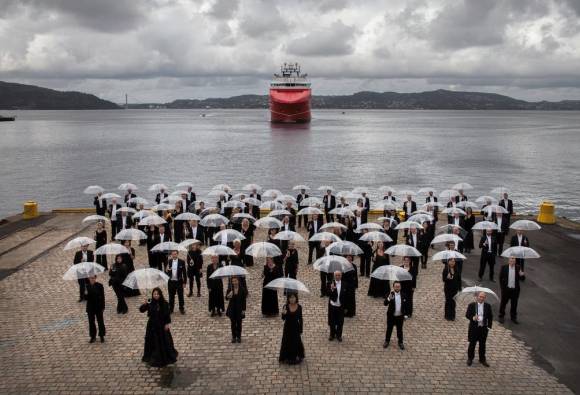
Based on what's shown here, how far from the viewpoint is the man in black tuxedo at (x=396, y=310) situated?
10.0 meters

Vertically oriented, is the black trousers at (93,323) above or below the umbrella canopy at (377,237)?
below

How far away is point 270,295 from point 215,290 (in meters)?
1.27

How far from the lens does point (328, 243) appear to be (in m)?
13.0

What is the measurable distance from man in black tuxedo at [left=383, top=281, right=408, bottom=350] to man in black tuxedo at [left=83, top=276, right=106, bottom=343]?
5709 mm

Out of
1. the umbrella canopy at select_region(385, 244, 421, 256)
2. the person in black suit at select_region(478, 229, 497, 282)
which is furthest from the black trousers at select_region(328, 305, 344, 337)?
the person in black suit at select_region(478, 229, 497, 282)

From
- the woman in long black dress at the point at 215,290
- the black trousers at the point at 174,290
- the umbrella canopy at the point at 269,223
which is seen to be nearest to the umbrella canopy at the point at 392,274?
the woman in long black dress at the point at 215,290

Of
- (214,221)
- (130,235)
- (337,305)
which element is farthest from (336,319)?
(214,221)

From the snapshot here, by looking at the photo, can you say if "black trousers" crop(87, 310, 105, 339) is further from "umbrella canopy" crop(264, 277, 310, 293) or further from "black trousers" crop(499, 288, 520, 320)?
"black trousers" crop(499, 288, 520, 320)

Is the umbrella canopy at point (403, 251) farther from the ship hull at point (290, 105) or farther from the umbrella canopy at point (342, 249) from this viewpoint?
the ship hull at point (290, 105)

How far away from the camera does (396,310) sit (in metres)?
10.1

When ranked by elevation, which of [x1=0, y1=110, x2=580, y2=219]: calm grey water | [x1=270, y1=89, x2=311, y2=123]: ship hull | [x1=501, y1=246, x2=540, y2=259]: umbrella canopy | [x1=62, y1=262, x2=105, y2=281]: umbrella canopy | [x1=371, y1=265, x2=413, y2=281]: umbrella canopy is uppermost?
[x1=270, y1=89, x2=311, y2=123]: ship hull

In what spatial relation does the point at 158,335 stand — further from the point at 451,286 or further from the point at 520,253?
the point at 520,253

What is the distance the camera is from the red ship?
Answer: 102938 mm

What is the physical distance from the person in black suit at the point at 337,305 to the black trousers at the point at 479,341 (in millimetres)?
2515
